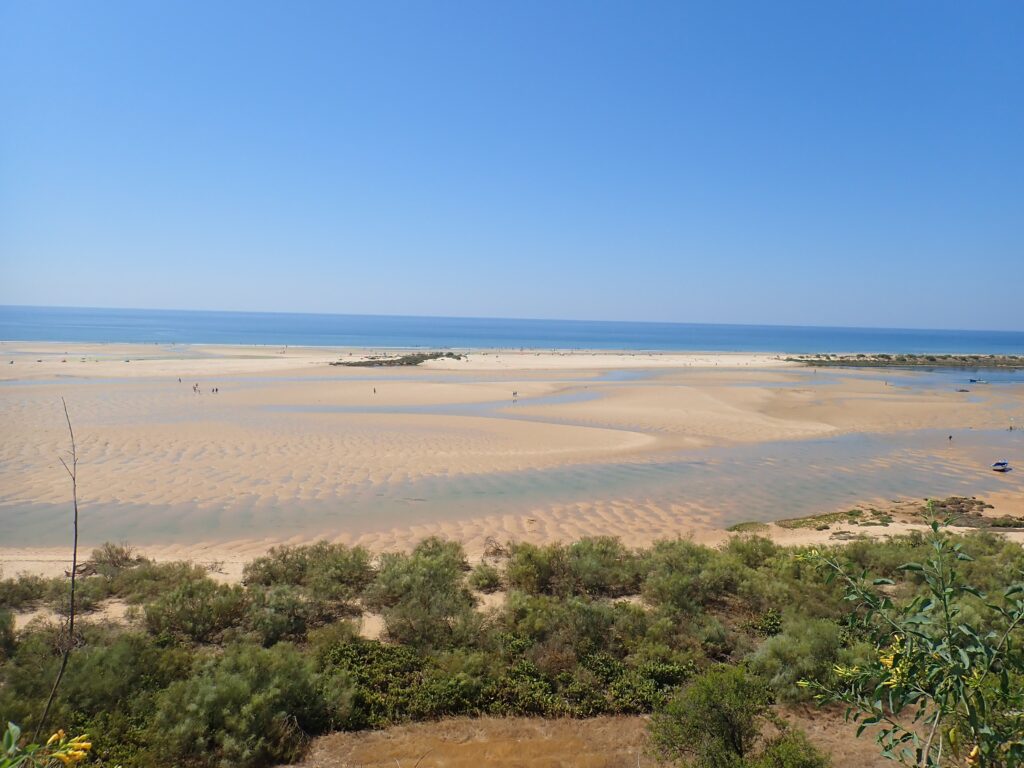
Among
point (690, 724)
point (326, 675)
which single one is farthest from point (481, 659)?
point (690, 724)

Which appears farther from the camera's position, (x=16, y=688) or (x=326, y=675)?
(x=326, y=675)

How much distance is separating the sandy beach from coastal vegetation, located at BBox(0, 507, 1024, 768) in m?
3.18

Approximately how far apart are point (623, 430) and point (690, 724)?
21.4 meters

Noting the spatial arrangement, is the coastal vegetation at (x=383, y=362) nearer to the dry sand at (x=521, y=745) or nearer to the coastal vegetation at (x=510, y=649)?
the coastal vegetation at (x=510, y=649)

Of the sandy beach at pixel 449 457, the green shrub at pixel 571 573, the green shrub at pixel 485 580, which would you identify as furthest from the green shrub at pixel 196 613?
the green shrub at pixel 571 573

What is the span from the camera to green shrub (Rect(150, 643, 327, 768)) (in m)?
5.39

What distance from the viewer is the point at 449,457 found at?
2084 centimetres

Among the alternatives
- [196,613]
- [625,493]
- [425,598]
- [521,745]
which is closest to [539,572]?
[425,598]

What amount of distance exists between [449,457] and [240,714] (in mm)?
15152

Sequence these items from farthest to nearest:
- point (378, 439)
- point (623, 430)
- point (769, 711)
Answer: point (623, 430), point (378, 439), point (769, 711)

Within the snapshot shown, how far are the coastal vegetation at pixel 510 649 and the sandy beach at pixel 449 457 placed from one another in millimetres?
3181

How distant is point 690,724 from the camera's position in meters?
5.36

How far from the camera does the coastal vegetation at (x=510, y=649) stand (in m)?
4.97

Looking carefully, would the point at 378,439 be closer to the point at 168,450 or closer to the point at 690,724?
the point at 168,450
